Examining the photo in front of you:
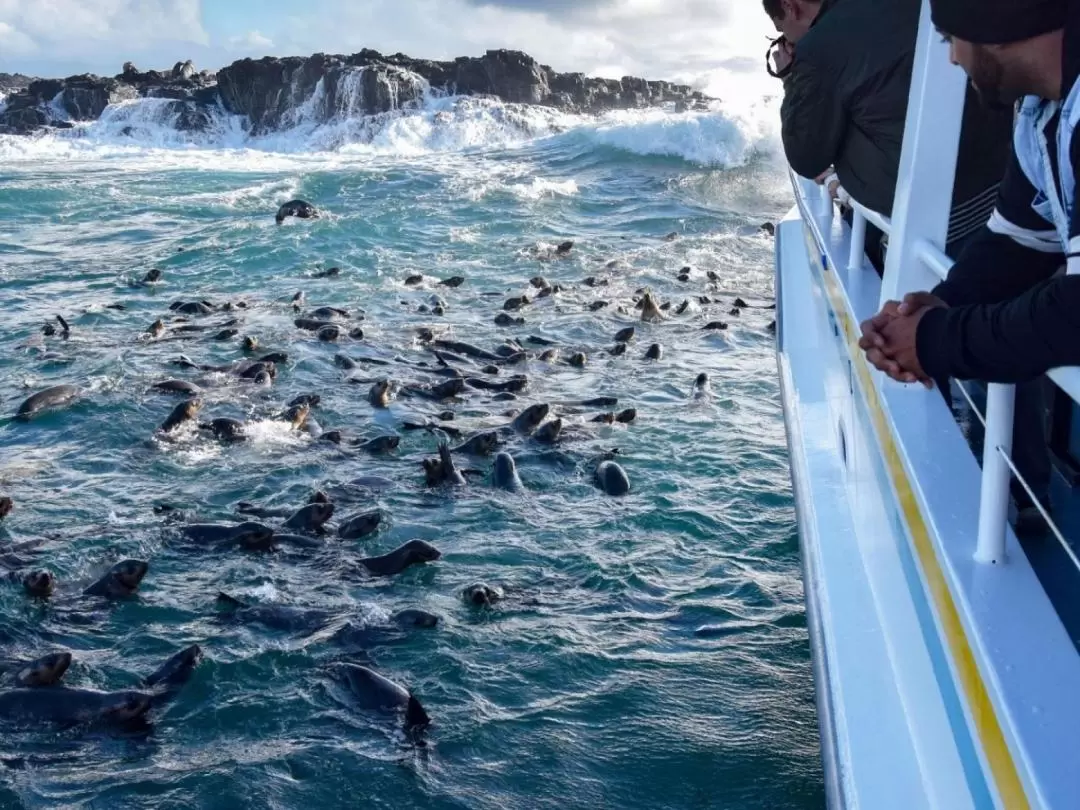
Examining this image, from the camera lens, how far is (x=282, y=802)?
4969mm

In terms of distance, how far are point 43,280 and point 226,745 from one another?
1580 centimetres

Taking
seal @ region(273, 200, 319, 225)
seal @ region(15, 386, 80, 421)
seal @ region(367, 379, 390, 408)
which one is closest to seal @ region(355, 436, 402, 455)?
seal @ region(367, 379, 390, 408)

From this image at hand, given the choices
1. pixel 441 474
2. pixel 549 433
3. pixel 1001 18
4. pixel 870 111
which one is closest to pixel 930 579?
pixel 1001 18

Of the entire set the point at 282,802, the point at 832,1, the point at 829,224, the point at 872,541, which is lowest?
the point at 282,802

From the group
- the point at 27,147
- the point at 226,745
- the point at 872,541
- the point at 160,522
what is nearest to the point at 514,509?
the point at 160,522

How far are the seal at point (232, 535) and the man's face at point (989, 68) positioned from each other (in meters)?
6.18

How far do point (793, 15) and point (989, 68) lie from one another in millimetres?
2695

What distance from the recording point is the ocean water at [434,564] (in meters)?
5.21

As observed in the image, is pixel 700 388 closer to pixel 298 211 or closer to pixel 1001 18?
pixel 1001 18

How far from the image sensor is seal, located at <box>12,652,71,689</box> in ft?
19.6

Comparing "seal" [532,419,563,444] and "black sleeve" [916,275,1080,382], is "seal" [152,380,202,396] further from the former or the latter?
"black sleeve" [916,275,1080,382]

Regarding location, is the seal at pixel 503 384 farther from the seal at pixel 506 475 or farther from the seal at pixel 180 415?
the seal at pixel 180 415

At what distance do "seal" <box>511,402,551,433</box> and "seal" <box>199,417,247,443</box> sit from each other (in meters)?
2.50

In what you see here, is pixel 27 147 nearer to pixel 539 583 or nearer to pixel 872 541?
pixel 539 583
